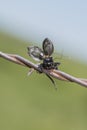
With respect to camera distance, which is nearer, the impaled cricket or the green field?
the impaled cricket

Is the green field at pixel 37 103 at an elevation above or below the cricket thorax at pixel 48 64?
below

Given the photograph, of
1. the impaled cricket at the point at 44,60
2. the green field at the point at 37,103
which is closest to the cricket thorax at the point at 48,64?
the impaled cricket at the point at 44,60

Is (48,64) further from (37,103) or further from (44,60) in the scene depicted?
(37,103)

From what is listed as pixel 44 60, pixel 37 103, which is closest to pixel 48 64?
pixel 44 60

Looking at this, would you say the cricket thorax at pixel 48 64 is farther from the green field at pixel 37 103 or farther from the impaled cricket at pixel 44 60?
the green field at pixel 37 103

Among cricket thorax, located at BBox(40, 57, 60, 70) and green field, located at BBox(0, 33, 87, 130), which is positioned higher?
cricket thorax, located at BBox(40, 57, 60, 70)

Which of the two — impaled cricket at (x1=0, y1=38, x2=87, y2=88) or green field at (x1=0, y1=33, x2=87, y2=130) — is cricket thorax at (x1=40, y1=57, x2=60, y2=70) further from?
green field at (x1=0, y1=33, x2=87, y2=130)

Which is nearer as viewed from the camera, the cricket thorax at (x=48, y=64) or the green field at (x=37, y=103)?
the cricket thorax at (x=48, y=64)

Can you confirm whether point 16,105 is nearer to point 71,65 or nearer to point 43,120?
point 43,120

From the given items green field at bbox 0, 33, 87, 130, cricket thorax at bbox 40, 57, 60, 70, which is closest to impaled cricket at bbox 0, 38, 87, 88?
cricket thorax at bbox 40, 57, 60, 70
